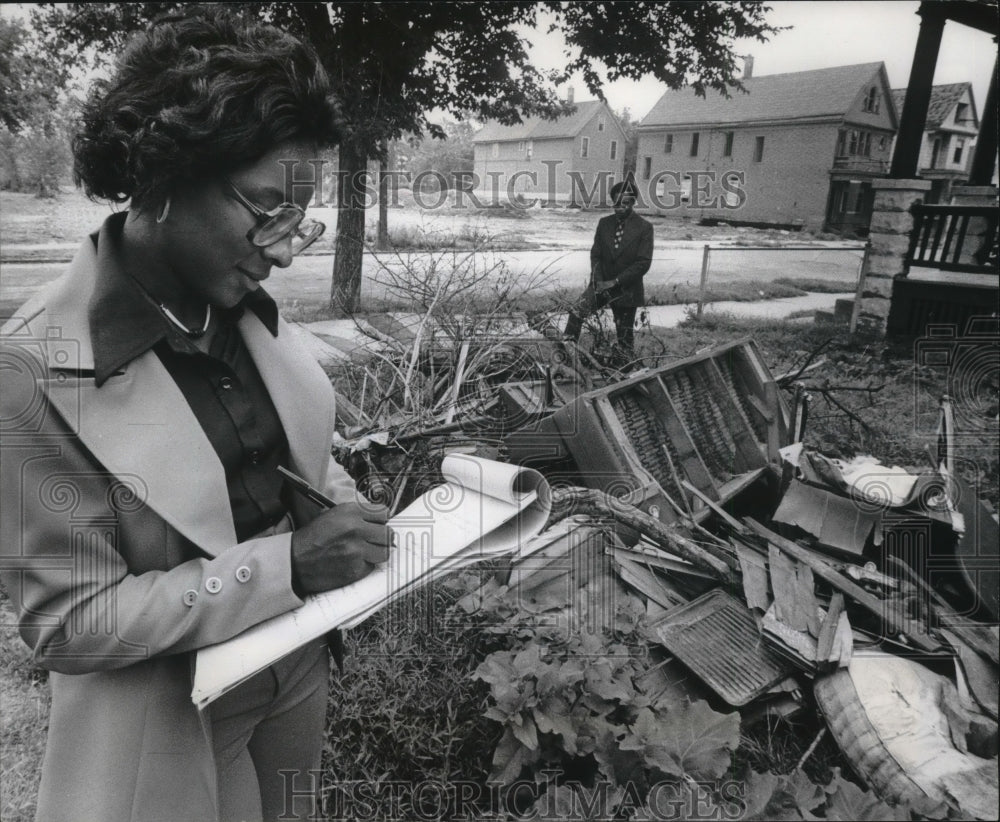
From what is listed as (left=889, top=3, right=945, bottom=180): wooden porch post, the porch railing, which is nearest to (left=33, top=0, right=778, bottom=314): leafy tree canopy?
(left=889, top=3, right=945, bottom=180): wooden porch post

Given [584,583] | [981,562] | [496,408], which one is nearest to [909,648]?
[981,562]

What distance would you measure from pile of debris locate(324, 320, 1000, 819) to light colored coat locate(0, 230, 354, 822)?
1829 mm

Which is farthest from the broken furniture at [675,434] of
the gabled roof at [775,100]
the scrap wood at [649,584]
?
the gabled roof at [775,100]

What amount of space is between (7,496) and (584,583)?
2485 millimetres

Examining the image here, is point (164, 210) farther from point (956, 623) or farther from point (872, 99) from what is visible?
point (872, 99)

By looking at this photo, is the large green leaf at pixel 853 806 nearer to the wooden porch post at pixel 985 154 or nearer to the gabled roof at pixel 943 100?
the wooden porch post at pixel 985 154

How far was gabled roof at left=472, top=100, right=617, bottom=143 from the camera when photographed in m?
6.02

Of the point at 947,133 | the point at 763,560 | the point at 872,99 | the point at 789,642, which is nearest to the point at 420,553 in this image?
the point at 789,642

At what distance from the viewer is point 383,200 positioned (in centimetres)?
785

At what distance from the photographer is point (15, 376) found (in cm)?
94

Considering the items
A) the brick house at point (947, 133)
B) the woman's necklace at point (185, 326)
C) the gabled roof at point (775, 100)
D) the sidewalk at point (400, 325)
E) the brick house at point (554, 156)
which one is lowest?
the sidewalk at point (400, 325)

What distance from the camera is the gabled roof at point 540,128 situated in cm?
602

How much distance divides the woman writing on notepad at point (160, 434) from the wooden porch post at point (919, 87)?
8.01 metres

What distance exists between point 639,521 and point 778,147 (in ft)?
19.4
